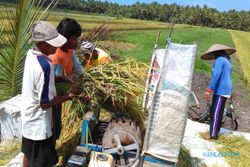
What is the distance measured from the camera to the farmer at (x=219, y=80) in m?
5.67

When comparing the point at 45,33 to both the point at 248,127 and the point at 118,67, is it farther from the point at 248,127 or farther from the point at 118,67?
the point at 248,127

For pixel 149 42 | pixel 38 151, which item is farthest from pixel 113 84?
pixel 149 42

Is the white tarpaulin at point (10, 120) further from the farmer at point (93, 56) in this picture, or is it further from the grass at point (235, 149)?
the grass at point (235, 149)

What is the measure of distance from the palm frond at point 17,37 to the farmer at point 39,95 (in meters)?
2.07

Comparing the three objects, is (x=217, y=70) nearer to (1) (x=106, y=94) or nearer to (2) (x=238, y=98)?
(1) (x=106, y=94)

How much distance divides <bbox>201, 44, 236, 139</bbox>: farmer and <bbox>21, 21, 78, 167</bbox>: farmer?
2986 mm

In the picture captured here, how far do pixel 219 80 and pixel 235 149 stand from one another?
1095 millimetres

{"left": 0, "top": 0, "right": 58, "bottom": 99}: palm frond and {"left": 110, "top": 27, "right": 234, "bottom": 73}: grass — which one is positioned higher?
{"left": 0, "top": 0, "right": 58, "bottom": 99}: palm frond

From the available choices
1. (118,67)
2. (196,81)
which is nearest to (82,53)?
(118,67)

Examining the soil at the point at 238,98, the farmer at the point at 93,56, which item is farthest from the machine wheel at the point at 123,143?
the soil at the point at 238,98

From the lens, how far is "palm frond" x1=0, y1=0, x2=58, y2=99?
204 inches

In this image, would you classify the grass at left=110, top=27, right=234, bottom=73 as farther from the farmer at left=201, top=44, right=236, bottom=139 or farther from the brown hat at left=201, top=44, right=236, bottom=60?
the farmer at left=201, top=44, right=236, bottom=139

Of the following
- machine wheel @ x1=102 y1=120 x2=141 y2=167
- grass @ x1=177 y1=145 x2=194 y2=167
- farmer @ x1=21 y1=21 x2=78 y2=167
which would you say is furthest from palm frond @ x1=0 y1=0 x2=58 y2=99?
grass @ x1=177 y1=145 x2=194 y2=167

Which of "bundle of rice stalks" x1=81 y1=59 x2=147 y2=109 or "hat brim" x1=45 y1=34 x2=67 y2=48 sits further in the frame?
"bundle of rice stalks" x1=81 y1=59 x2=147 y2=109
